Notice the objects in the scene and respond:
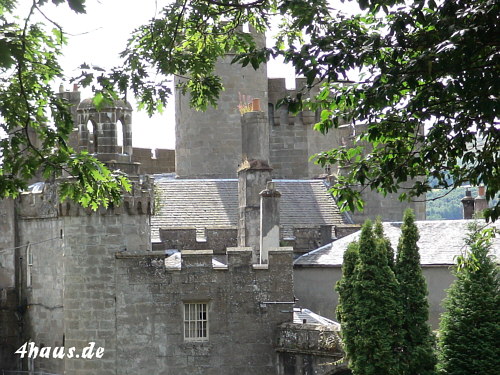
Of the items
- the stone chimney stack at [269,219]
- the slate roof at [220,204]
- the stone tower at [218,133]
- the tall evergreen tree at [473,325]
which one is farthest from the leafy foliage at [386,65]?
the stone tower at [218,133]

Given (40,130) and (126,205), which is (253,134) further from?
(40,130)

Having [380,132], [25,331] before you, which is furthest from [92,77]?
[25,331]

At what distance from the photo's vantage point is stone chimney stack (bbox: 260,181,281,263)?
33469 millimetres

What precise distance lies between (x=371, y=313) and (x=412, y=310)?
3.11ft

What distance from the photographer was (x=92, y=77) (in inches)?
547

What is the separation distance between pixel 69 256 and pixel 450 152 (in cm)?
1671

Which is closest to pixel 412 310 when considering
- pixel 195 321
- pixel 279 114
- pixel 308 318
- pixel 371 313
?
pixel 371 313

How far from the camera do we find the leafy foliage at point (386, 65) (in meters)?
12.5

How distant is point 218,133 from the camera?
146 ft

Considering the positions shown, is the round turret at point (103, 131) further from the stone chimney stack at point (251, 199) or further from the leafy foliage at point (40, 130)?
the leafy foliage at point (40, 130)

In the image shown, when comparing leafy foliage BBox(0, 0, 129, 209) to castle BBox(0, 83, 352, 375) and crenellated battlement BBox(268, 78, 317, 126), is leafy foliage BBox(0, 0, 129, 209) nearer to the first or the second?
castle BBox(0, 83, 352, 375)

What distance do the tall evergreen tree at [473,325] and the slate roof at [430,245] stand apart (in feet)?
12.5

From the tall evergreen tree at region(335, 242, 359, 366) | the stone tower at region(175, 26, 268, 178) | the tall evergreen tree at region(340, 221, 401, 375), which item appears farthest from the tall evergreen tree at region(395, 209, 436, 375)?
the stone tower at region(175, 26, 268, 178)

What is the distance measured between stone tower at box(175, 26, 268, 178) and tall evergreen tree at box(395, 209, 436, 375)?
17.7 meters
